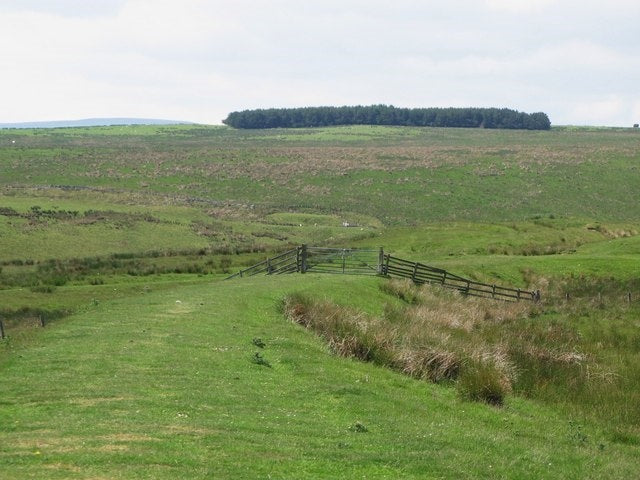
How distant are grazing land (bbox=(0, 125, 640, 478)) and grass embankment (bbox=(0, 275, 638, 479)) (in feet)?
0.19

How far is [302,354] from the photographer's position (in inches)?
804

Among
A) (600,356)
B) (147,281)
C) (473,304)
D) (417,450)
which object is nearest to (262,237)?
(147,281)

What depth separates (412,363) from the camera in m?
21.5

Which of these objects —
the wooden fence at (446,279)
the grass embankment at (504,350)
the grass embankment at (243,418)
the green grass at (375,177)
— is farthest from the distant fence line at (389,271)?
the green grass at (375,177)

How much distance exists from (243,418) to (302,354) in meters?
6.13

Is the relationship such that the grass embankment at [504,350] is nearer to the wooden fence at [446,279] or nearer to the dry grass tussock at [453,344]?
the dry grass tussock at [453,344]

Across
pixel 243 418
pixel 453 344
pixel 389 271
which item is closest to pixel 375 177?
pixel 389 271

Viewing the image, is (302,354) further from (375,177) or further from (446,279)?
(375,177)

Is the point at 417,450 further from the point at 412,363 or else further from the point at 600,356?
the point at 600,356

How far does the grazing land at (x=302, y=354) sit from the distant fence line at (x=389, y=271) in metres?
2.00

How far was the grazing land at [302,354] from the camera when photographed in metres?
13.0

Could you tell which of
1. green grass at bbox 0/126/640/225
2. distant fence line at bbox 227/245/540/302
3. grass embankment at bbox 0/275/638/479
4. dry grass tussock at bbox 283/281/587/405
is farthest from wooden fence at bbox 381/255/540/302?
green grass at bbox 0/126/640/225

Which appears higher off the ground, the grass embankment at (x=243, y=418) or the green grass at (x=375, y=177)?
the grass embankment at (x=243, y=418)

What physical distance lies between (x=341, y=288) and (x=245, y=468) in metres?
22.2
